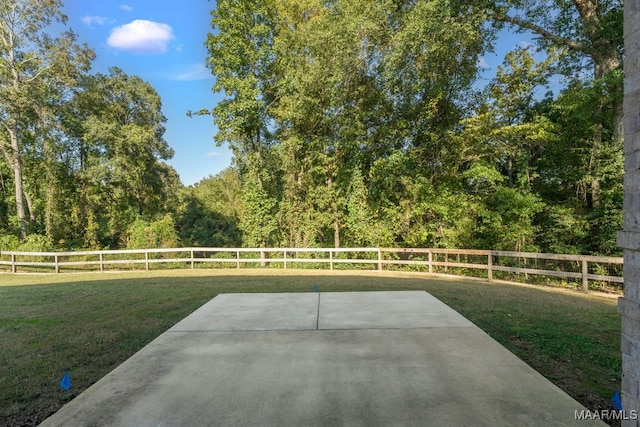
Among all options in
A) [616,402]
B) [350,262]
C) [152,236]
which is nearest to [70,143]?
[152,236]

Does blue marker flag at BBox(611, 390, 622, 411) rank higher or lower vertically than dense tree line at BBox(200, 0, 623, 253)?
lower

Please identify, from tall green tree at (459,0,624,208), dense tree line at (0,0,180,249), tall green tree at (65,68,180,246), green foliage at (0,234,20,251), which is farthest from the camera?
tall green tree at (65,68,180,246)

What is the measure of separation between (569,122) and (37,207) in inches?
1095

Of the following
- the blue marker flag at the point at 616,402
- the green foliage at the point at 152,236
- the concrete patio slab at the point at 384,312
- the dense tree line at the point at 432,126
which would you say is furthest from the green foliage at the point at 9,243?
the blue marker flag at the point at 616,402

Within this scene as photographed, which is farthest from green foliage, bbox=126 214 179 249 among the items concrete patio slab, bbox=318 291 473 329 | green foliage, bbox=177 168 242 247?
concrete patio slab, bbox=318 291 473 329

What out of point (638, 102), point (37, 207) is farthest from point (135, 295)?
point (37, 207)

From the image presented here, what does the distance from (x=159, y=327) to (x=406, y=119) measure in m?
11.4

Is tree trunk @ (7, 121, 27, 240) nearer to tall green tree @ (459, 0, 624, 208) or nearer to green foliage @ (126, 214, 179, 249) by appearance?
green foliage @ (126, 214, 179, 249)

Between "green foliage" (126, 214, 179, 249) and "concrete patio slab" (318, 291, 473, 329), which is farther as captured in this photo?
"green foliage" (126, 214, 179, 249)

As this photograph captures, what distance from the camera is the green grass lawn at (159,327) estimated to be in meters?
2.83

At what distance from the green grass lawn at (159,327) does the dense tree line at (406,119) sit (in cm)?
474

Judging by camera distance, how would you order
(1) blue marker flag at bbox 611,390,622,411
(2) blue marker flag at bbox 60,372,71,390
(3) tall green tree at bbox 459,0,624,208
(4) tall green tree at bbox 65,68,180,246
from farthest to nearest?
1. (4) tall green tree at bbox 65,68,180,246
2. (3) tall green tree at bbox 459,0,624,208
3. (2) blue marker flag at bbox 60,372,71,390
4. (1) blue marker flag at bbox 611,390,622,411

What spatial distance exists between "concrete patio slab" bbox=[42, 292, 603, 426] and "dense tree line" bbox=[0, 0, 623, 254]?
30.6ft

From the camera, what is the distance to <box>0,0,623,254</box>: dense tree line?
1085 cm
